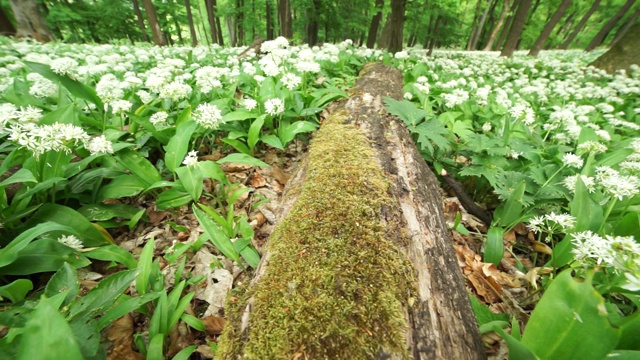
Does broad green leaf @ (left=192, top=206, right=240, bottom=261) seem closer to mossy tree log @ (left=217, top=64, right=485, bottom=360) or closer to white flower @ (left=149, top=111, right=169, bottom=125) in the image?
mossy tree log @ (left=217, top=64, right=485, bottom=360)

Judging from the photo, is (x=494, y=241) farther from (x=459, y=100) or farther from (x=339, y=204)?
(x=459, y=100)

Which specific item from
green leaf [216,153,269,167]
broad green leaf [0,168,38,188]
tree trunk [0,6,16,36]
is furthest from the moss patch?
tree trunk [0,6,16,36]

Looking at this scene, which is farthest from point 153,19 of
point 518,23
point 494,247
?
point 518,23

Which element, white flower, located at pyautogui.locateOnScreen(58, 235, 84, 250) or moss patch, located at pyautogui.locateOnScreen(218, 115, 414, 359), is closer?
moss patch, located at pyautogui.locateOnScreen(218, 115, 414, 359)

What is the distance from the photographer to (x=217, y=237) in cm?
172

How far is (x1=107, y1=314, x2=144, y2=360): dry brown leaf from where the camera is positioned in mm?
1323

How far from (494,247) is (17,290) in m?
2.88

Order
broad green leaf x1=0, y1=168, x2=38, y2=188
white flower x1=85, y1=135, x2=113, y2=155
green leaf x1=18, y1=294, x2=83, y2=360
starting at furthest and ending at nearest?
white flower x1=85, y1=135, x2=113, y2=155
broad green leaf x1=0, y1=168, x2=38, y2=188
green leaf x1=18, y1=294, x2=83, y2=360

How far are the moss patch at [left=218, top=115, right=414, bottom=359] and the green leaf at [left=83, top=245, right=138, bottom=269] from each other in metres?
0.91

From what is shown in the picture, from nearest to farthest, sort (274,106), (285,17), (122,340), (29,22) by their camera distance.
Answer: (122,340), (274,106), (29,22), (285,17)

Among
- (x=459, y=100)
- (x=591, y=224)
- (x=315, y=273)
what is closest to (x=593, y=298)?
(x=315, y=273)

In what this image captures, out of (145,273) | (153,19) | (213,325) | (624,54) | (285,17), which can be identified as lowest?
(213,325)

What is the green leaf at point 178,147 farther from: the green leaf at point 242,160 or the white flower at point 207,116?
the green leaf at point 242,160

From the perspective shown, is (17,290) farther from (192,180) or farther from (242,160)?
(242,160)
